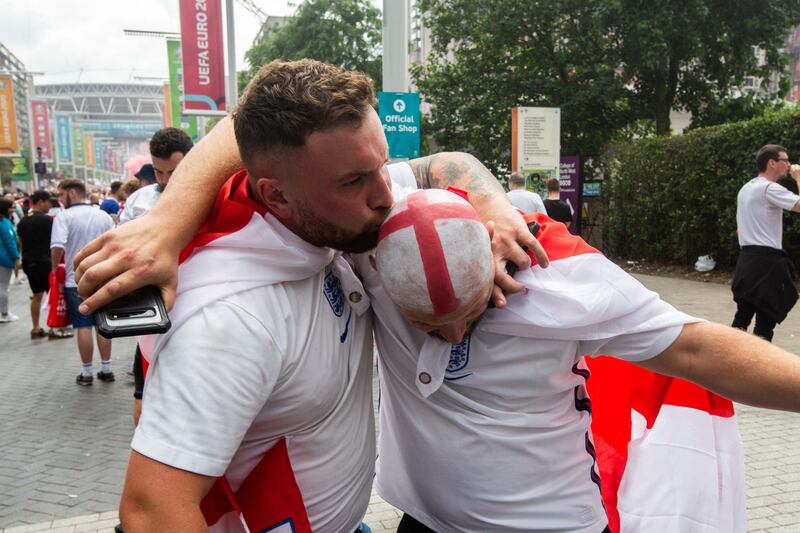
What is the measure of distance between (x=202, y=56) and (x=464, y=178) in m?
12.1

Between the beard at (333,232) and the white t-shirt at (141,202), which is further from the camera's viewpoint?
the white t-shirt at (141,202)

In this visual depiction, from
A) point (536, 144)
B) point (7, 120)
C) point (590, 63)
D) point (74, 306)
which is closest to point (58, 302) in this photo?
point (74, 306)

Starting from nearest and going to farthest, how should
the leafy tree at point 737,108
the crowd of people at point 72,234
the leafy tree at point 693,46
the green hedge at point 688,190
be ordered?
the crowd of people at point 72,234 < the green hedge at point 688,190 < the leafy tree at point 693,46 < the leafy tree at point 737,108

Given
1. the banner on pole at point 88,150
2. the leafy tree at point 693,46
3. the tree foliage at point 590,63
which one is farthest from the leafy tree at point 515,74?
the banner on pole at point 88,150

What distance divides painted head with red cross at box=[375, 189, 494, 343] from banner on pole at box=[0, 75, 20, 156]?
2993cm

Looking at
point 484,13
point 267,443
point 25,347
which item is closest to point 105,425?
point 25,347

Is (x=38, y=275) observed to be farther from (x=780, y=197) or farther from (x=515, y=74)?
(x=515, y=74)

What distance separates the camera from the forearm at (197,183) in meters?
1.55

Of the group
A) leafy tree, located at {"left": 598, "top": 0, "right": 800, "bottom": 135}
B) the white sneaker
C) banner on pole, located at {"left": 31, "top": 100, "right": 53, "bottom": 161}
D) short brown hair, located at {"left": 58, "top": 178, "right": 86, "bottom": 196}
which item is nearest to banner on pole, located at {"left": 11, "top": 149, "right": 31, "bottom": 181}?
banner on pole, located at {"left": 31, "top": 100, "right": 53, "bottom": 161}

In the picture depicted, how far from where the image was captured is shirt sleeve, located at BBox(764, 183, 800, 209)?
6266 mm

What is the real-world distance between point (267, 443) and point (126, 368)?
676 centimetres

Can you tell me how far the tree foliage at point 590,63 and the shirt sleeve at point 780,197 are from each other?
450 inches

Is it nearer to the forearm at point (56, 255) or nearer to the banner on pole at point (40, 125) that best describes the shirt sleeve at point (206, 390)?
the forearm at point (56, 255)

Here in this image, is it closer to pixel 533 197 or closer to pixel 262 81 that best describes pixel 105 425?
pixel 262 81
